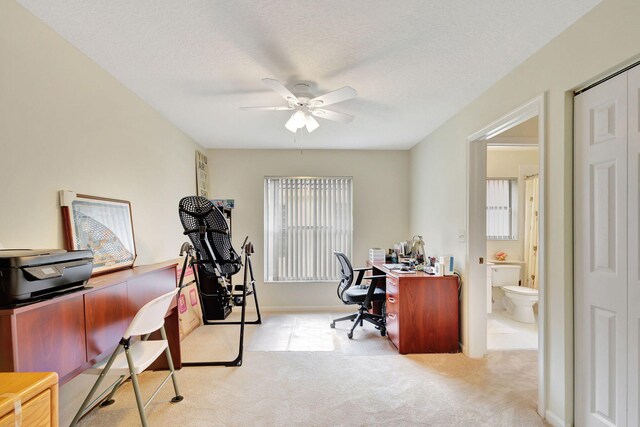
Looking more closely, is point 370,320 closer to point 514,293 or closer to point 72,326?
point 514,293

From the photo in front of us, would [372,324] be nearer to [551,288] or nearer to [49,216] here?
[551,288]

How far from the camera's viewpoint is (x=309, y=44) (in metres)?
1.94

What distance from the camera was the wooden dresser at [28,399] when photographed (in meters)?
0.83

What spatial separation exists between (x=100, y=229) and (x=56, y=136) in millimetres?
675

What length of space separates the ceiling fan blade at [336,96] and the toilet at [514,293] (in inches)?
139

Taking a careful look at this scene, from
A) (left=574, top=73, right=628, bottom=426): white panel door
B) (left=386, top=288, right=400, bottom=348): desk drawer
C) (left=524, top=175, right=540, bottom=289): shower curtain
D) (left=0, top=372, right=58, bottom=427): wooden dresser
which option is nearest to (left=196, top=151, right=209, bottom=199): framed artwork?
(left=386, top=288, right=400, bottom=348): desk drawer

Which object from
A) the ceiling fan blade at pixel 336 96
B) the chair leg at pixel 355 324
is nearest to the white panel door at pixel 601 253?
the ceiling fan blade at pixel 336 96

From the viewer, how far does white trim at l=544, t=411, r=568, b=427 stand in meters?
1.86

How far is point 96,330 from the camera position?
64.7 inches

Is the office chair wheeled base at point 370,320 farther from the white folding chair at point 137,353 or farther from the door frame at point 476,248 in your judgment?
the white folding chair at point 137,353

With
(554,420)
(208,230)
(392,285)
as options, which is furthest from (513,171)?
(208,230)

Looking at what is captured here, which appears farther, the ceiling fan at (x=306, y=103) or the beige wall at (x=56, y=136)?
the ceiling fan at (x=306, y=103)

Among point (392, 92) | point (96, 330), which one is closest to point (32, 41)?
point (96, 330)

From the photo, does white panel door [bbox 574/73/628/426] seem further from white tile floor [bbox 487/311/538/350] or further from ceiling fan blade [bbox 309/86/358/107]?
white tile floor [bbox 487/311/538/350]
